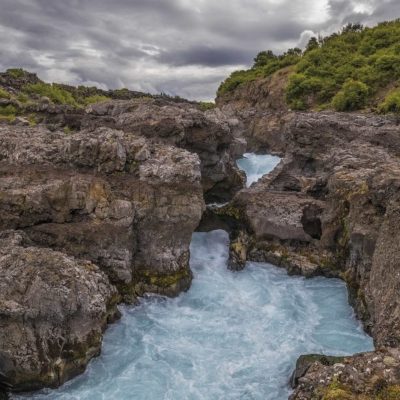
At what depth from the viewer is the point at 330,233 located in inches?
1002

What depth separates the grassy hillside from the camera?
2598 inches

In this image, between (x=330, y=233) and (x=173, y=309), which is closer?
(x=173, y=309)

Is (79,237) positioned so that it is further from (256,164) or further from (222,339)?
(256,164)

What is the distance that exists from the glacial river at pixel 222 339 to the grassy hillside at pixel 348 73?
140ft

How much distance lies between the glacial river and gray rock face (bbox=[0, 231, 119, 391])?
0.71 meters

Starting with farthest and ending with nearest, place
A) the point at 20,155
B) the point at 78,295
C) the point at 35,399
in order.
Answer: the point at 20,155, the point at 78,295, the point at 35,399

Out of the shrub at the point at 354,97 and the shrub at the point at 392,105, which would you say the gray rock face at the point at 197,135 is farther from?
the shrub at the point at 354,97

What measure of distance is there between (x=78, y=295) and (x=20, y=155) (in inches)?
457

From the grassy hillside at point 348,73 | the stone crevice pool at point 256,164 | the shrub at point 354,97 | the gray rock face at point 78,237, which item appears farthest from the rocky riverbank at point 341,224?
the grassy hillside at point 348,73

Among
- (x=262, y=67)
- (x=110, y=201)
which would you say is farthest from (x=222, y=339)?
(x=262, y=67)

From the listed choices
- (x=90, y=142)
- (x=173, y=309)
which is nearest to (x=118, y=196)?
(x=90, y=142)

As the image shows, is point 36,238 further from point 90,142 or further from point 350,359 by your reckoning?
point 350,359

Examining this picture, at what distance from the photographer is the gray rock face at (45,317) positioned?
1499 cm

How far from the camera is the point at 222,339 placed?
748 inches
